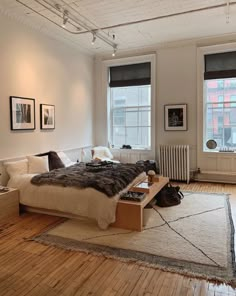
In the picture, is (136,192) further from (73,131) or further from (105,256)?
(73,131)

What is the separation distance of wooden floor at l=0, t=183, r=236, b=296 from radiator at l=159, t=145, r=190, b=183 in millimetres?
3633

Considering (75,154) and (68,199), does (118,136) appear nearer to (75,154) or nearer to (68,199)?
(75,154)

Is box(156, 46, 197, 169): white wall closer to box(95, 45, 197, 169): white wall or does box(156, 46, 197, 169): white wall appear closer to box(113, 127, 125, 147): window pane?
box(95, 45, 197, 169): white wall

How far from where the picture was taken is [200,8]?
4184 millimetres

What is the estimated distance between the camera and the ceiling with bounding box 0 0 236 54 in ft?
13.1

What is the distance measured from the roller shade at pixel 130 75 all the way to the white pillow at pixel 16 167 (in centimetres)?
340

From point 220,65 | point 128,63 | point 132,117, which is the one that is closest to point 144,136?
point 132,117

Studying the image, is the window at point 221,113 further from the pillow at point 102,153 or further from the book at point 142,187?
the book at point 142,187

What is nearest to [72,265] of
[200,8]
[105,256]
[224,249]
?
[105,256]

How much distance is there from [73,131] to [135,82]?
1.98m

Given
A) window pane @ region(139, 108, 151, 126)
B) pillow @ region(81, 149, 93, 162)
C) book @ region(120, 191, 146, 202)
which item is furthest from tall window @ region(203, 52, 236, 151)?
book @ region(120, 191, 146, 202)

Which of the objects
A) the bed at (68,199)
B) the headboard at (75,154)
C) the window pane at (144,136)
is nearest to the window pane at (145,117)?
the window pane at (144,136)

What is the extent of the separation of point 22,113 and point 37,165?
0.96 metres

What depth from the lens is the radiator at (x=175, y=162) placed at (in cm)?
573
